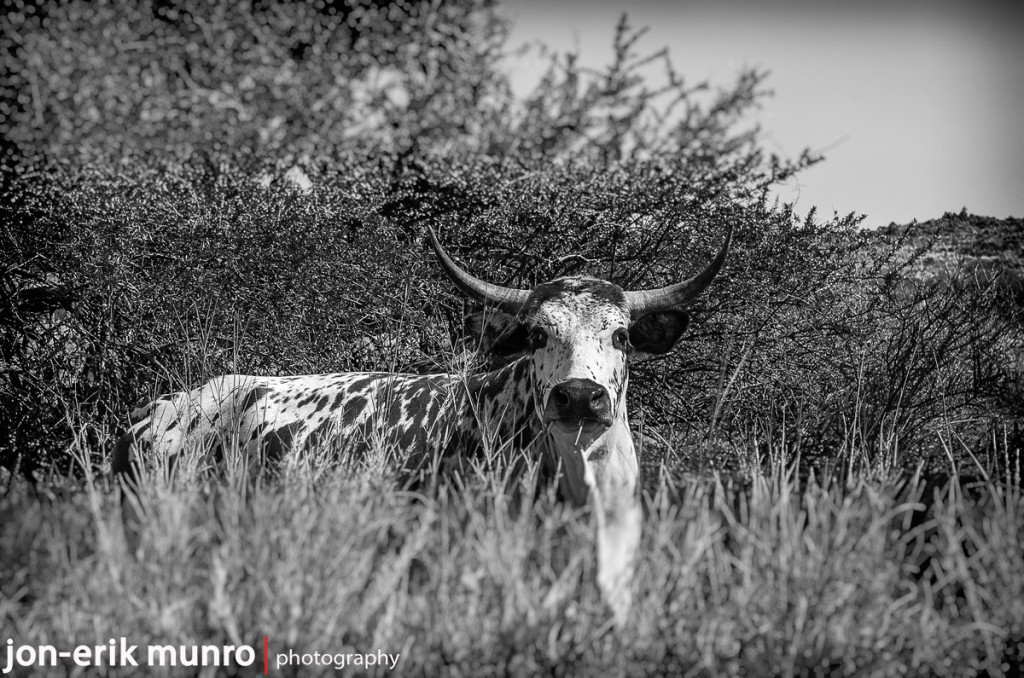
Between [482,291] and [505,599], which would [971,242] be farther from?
[505,599]

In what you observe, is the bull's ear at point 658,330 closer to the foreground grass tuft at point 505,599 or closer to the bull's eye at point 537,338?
the bull's eye at point 537,338

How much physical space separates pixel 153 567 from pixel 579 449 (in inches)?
81.9

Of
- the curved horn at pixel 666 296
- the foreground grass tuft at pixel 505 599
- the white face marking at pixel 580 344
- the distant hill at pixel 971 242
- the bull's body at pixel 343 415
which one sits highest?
the distant hill at pixel 971 242

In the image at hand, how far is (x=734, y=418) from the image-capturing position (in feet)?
19.1

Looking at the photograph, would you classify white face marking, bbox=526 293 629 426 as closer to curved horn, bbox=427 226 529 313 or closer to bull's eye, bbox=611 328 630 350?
bull's eye, bbox=611 328 630 350

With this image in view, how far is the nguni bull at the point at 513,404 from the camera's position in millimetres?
3904

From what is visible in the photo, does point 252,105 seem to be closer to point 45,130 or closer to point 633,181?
point 45,130

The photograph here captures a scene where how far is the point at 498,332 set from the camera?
4762mm

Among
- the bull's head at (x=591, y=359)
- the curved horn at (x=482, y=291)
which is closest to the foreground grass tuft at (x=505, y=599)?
the bull's head at (x=591, y=359)

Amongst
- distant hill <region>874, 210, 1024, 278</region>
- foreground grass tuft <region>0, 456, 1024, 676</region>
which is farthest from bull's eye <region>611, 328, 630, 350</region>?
distant hill <region>874, 210, 1024, 278</region>

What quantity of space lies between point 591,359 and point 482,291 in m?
0.92

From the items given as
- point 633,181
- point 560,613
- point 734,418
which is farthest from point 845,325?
point 560,613

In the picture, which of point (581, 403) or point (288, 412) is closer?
point (581, 403)

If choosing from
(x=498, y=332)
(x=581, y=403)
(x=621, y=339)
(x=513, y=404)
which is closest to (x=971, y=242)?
(x=621, y=339)
